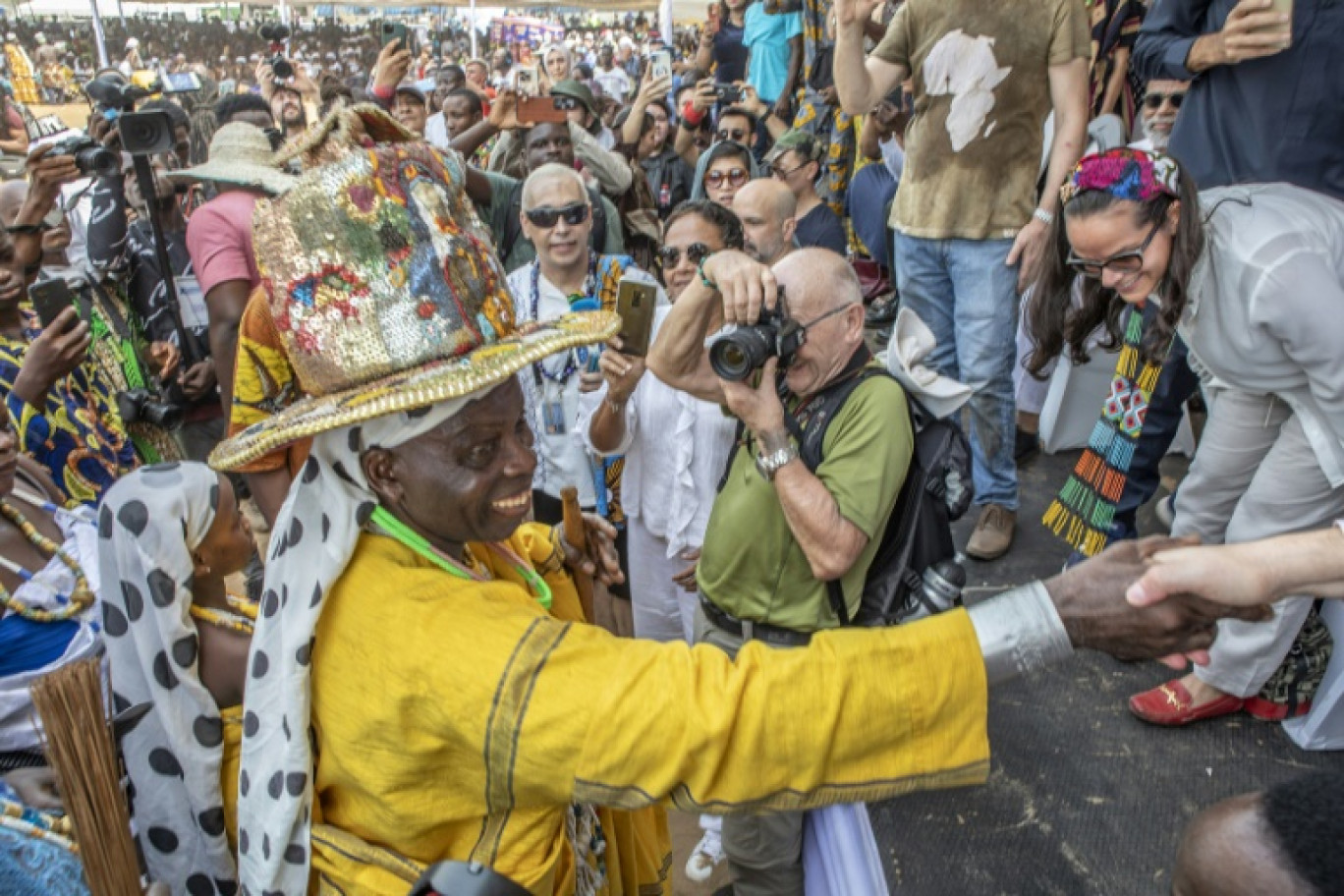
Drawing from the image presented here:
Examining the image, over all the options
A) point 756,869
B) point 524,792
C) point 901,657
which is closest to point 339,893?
point 524,792

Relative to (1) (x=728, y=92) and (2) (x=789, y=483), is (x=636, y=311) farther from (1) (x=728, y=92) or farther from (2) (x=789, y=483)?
(1) (x=728, y=92)

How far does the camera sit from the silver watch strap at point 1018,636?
1276 millimetres

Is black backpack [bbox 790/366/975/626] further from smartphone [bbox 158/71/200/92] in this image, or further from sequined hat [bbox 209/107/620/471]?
smartphone [bbox 158/71/200/92]

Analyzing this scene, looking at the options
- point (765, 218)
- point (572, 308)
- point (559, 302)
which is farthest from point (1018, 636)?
point (765, 218)

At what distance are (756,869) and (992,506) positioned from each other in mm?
2201

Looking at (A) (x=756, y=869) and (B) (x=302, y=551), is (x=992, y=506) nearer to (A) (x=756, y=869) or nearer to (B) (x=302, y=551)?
(A) (x=756, y=869)

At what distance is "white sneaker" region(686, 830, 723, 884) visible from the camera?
3074 millimetres

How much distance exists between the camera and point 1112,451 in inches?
137

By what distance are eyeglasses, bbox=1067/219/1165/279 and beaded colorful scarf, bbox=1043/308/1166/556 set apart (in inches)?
29.2

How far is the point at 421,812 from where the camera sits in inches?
53.1

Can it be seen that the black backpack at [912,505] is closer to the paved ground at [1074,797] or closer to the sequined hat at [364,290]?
the paved ground at [1074,797]

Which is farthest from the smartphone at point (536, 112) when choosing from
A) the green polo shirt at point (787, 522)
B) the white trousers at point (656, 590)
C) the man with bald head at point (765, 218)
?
the green polo shirt at point (787, 522)

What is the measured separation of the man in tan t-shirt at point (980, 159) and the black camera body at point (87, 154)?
10.7 ft

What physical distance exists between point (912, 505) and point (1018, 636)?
3.62 feet
